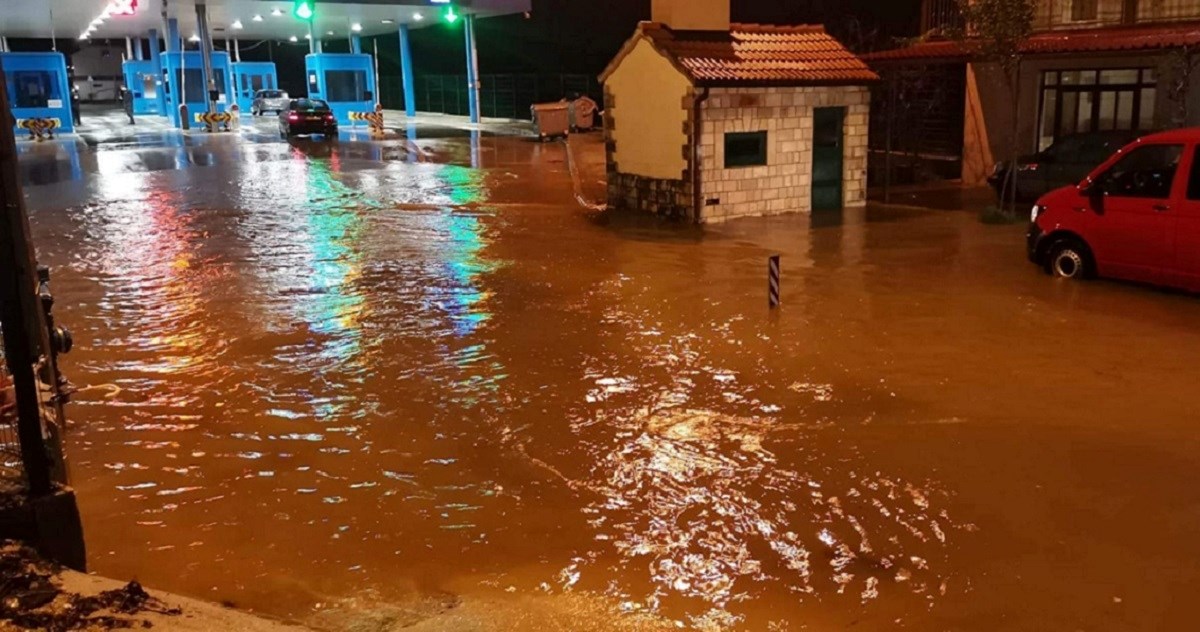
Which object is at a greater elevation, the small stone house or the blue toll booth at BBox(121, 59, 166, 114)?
the blue toll booth at BBox(121, 59, 166, 114)

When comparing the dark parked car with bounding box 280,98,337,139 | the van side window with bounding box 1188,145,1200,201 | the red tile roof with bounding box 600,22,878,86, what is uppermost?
the red tile roof with bounding box 600,22,878,86

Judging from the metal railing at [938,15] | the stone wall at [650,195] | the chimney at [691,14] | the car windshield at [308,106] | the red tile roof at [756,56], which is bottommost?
the stone wall at [650,195]

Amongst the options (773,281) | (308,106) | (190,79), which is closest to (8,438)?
(773,281)

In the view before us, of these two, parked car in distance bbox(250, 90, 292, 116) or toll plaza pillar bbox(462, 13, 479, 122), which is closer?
toll plaza pillar bbox(462, 13, 479, 122)

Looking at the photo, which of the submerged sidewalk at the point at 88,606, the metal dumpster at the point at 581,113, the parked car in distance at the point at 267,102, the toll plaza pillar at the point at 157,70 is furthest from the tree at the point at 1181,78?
the parked car in distance at the point at 267,102

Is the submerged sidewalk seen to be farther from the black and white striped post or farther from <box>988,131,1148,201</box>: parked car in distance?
<box>988,131,1148,201</box>: parked car in distance

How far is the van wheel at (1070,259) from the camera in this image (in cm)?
1235

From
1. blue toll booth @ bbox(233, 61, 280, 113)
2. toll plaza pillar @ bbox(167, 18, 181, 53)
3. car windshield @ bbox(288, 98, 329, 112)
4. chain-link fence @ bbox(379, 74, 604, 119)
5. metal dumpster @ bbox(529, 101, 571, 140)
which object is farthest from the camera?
blue toll booth @ bbox(233, 61, 280, 113)

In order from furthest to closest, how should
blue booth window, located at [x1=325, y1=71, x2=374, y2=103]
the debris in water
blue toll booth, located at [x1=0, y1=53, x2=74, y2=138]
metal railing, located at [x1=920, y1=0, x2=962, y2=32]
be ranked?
1. blue booth window, located at [x1=325, y1=71, x2=374, y2=103]
2. blue toll booth, located at [x1=0, y1=53, x2=74, y2=138]
3. metal railing, located at [x1=920, y1=0, x2=962, y2=32]
4. the debris in water

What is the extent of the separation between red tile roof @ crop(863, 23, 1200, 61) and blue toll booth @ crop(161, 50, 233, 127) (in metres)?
30.5

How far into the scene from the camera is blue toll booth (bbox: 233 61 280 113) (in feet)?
196

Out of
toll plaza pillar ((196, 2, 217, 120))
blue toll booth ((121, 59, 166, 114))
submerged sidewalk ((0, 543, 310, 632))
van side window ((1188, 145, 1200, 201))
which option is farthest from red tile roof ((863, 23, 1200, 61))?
blue toll booth ((121, 59, 166, 114))

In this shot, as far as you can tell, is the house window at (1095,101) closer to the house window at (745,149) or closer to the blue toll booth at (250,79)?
the house window at (745,149)

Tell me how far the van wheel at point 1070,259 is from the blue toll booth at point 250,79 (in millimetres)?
55051
